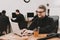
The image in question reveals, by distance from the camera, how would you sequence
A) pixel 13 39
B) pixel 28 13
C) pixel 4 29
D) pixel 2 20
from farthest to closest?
pixel 28 13 < pixel 2 20 < pixel 4 29 < pixel 13 39

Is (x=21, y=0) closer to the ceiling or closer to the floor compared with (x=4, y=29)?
closer to the ceiling

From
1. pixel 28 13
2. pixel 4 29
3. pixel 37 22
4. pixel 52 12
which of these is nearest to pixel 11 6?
pixel 28 13

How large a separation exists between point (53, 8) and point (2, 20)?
8.87ft

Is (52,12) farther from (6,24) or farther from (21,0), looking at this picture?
Answer: (6,24)

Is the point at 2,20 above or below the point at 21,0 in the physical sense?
below

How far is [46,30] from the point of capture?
13.0ft

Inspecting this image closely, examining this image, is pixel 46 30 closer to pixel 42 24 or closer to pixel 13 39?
pixel 42 24

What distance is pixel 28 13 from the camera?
8.95m

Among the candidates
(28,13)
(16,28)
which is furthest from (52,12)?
(16,28)

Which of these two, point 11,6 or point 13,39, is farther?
point 11,6

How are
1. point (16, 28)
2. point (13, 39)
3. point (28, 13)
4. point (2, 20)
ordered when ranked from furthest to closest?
point (28, 13)
point (2, 20)
point (16, 28)
point (13, 39)

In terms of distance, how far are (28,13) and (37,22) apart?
467 centimetres

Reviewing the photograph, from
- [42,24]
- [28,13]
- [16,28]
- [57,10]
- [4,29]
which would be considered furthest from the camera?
[28,13]

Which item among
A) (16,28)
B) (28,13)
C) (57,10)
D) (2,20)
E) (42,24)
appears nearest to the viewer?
(16,28)
